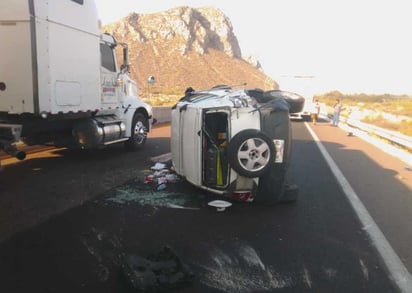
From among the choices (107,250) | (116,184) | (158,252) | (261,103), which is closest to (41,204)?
(116,184)

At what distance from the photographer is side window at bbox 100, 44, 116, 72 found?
10.3m

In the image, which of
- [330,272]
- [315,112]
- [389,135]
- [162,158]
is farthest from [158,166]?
[315,112]

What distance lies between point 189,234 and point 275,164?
1.79 meters

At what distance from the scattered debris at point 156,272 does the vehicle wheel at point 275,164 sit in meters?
2.45

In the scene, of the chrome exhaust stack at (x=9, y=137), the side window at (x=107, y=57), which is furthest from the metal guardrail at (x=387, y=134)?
the chrome exhaust stack at (x=9, y=137)

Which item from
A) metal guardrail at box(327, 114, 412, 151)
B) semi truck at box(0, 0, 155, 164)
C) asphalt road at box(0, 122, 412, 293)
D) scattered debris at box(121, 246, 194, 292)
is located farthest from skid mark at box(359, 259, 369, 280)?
metal guardrail at box(327, 114, 412, 151)

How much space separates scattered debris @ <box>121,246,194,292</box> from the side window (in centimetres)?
725

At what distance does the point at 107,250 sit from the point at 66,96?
4673mm

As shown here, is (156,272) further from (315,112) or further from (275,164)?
(315,112)

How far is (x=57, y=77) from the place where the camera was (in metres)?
7.90

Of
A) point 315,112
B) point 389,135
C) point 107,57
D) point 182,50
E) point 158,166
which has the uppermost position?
point 182,50

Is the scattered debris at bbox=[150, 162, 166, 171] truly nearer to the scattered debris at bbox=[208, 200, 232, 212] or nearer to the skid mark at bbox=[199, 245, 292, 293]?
the scattered debris at bbox=[208, 200, 232, 212]

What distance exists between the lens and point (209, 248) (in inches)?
182

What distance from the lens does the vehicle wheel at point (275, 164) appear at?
6.08 m
